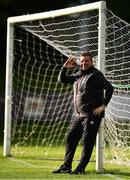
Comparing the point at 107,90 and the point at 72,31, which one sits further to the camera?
the point at 72,31

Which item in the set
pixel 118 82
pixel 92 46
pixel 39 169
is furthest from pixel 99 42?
pixel 39 169

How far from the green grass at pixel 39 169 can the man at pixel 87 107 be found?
0.97 ft

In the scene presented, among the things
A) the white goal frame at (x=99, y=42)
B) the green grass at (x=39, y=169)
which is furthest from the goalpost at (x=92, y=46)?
the green grass at (x=39, y=169)

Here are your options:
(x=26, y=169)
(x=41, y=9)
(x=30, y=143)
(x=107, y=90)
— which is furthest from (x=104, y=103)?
(x=41, y=9)

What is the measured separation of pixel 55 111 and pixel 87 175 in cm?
1058

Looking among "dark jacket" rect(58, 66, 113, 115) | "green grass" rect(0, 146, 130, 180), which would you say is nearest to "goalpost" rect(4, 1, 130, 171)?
"green grass" rect(0, 146, 130, 180)

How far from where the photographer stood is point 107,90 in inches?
393

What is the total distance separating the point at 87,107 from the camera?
10219mm

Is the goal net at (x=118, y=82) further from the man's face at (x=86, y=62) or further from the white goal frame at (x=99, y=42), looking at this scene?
the man's face at (x=86, y=62)

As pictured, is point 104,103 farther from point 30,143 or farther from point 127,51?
point 30,143

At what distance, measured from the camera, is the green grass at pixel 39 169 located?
32.6ft

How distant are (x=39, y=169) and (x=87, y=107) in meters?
1.35

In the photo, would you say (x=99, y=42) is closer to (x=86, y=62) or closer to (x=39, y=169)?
(x=86, y=62)

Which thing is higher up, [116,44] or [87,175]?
[116,44]
